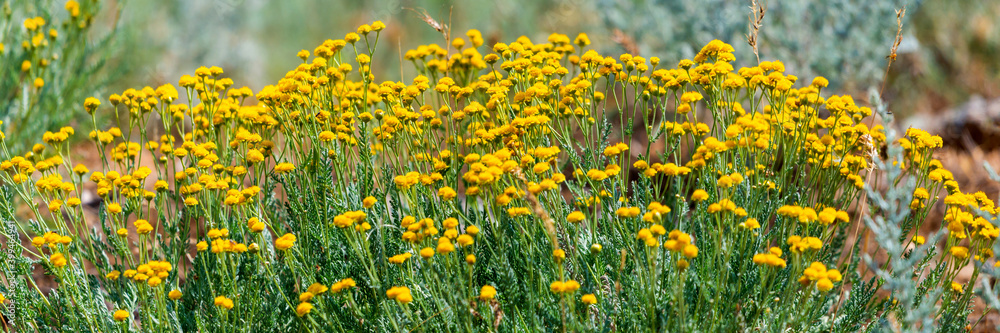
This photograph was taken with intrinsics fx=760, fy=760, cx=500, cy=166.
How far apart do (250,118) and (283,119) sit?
0.52 ft

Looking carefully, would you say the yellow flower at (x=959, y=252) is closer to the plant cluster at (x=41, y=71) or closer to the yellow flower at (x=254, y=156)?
the yellow flower at (x=254, y=156)

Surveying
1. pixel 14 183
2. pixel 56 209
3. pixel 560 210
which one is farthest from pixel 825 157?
pixel 14 183

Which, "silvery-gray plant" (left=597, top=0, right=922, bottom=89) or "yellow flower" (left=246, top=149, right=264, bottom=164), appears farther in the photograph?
"silvery-gray plant" (left=597, top=0, right=922, bottom=89)

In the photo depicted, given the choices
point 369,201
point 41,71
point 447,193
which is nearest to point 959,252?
point 447,193

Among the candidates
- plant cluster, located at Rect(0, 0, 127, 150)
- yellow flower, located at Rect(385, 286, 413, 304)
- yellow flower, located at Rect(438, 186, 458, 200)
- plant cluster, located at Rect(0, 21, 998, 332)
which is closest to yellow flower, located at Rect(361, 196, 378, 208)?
plant cluster, located at Rect(0, 21, 998, 332)

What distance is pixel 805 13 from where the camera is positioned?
552 cm

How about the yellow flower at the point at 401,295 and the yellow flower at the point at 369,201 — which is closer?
the yellow flower at the point at 401,295

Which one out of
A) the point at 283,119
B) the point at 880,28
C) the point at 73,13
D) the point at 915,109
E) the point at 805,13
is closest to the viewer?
the point at 283,119

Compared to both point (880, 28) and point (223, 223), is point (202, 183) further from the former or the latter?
point (880, 28)

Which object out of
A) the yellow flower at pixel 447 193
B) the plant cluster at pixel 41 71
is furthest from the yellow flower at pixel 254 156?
the plant cluster at pixel 41 71

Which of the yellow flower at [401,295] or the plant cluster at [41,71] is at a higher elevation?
the plant cluster at [41,71]

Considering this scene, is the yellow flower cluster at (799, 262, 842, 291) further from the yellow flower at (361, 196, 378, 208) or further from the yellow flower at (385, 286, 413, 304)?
the yellow flower at (361, 196, 378, 208)

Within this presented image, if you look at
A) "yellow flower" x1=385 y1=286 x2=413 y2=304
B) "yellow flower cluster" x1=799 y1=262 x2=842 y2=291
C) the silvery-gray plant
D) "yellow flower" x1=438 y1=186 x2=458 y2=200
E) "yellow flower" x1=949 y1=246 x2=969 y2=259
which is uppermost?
the silvery-gray plant

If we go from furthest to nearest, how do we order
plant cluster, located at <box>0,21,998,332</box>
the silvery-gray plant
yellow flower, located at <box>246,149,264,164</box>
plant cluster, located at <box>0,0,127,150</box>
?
the silvery-gray plant < plant cluster, located at <box>0,0,127,150</box> < yellow flower, located at <box>246,149,264,164</box> < plant cluster, located at <box>0,21,998,332</box>
